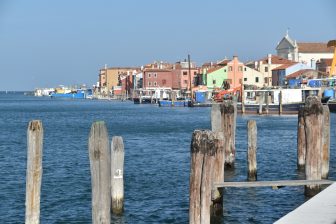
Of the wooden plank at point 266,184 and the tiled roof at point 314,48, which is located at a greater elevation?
the tiled roof at point 314,48

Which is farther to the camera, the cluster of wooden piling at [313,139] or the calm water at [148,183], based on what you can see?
the calm water at [148,183]

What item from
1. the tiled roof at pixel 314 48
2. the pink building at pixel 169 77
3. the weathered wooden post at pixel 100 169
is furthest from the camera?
the pink building at pixel 169 77

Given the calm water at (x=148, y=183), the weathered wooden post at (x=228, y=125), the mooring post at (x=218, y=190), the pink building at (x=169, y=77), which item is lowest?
the calm water at (x=148, y=183)

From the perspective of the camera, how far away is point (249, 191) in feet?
71.5

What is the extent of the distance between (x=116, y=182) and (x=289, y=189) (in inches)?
290

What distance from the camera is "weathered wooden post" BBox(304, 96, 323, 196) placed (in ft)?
60.0

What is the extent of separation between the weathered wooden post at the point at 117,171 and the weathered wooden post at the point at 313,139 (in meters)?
5.06

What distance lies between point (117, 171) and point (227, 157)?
951 cm

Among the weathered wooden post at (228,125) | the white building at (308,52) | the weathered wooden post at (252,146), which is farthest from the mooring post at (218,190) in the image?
the white building at (308,52)

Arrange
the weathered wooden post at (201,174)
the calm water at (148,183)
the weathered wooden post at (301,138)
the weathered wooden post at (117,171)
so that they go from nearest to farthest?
the weathered wooden post at (201,174), the weathered wooden post at (117,171), the calm water at (148,183), the weathered wooden post at (301,138)

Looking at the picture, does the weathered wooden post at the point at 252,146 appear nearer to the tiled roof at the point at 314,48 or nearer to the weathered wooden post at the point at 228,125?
the weathered wooden post at the point at 228,125

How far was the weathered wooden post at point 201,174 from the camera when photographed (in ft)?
41.9

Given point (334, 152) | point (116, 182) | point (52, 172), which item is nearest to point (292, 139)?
Answer: point (334, 152)

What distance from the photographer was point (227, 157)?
25.2 m
